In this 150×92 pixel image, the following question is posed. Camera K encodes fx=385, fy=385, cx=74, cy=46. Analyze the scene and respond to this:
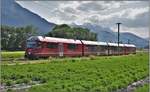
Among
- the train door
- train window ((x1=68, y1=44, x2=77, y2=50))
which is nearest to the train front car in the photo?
the train door

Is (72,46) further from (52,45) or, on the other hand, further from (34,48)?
(34,48)

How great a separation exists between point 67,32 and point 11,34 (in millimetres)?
18795

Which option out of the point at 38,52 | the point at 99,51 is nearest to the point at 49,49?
the point at 38,52

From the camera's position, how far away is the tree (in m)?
116

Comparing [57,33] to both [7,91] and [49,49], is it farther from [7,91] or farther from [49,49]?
[7,91]

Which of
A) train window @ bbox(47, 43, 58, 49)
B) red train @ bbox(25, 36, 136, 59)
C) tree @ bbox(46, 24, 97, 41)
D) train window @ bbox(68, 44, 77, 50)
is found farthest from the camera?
tree @ bbox(46, 24, 97, 41)

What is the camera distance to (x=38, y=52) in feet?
145

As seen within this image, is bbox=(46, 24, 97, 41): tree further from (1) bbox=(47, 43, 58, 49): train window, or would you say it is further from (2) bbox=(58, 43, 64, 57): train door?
(1) bbox=(47, 43, 58, 49): train window

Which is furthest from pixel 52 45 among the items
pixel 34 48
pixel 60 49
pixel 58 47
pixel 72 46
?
pixel 72 46

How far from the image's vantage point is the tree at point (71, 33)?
381 feet

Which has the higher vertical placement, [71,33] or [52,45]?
[71,33]

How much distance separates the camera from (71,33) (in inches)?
4697

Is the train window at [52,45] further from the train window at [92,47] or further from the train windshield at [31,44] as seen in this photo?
the train window at [92,47]

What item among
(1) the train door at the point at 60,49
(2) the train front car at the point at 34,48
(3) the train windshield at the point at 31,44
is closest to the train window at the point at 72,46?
(1) the train door at the point at 60,49
